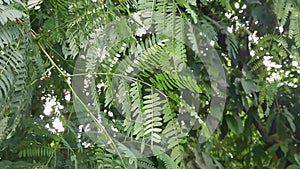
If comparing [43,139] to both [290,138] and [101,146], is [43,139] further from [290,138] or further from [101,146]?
[290,138]

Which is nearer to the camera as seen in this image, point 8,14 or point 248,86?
Result: point 8,14

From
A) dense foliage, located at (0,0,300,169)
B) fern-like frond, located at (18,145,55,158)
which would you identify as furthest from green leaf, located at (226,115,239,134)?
fern-like frond, located at (18,145,55,158)

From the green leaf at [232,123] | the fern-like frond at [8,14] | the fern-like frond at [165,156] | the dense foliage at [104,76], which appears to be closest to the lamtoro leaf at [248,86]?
the green leaf at [232,123]

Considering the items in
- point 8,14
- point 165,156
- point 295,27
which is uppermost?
point 295,27

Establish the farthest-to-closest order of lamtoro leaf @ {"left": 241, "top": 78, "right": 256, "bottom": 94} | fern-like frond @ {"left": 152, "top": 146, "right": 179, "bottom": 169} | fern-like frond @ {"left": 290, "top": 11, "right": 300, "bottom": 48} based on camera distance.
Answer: lamtoro leaf @ {"left": 241, "top": 78, "right": 256, "bottom": 94} < fern-like frond @ {"left": 290, "top": 11, "right": 300, "bottom": 48} < fern-like frond @ {"left": 152, "top": 146, "right": 179, "bottom": 169}

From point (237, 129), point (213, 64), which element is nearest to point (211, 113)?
point (213, 64)

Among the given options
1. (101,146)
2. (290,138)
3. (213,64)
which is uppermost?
(213,64)

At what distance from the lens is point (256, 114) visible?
1282mm

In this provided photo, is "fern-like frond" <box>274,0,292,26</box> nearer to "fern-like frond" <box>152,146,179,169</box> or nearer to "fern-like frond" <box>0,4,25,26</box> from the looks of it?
"fern-like frond" <box>152,146,179,169</box>

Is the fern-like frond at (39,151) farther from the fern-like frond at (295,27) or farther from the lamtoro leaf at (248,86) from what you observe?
the lamtoro leaf at (248,86)

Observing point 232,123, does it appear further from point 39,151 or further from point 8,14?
point 8,14

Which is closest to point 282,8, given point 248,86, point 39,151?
point 248,86

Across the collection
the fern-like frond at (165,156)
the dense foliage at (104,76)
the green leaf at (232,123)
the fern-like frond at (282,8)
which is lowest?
the fern-like frond at (165,156)

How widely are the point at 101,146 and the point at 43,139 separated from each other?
0.22m
